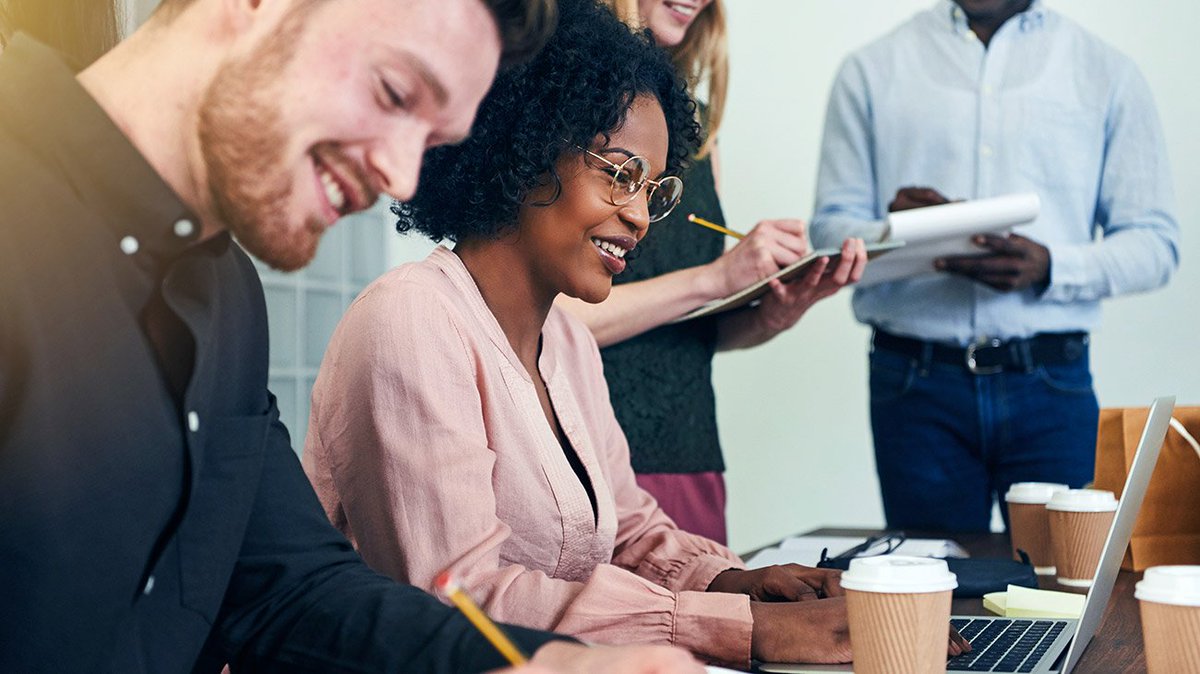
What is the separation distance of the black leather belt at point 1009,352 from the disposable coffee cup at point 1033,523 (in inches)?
29.8

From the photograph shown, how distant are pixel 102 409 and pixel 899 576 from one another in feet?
1.82

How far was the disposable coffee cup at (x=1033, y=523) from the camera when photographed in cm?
155

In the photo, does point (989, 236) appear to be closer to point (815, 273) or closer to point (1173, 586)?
point (815, 273)

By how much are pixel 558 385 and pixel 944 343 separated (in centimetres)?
119

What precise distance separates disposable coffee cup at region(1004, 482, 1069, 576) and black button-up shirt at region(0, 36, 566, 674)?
93 cm

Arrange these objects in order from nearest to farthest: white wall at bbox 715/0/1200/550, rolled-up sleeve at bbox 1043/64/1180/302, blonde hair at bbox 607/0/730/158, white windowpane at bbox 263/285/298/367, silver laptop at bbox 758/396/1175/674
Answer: silver laptop at bbox 758/396/1175/674, blonde hair at bbox 607/0/730/158, rolled-up sleeve at bbox 1043/64/1180/302, white windowpane at bbox 263/285/298/367, white wall at bbox 715/0/1200/550

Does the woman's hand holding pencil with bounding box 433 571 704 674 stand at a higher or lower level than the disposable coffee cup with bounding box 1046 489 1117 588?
higher

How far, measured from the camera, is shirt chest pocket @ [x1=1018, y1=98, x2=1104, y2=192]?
2504mm

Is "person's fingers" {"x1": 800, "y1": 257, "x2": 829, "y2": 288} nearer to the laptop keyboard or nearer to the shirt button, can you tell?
the laptop keyboard

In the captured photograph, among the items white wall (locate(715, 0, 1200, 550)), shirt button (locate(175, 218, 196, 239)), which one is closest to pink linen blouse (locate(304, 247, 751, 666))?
shirt button (locate(175, 218, 196, 239))

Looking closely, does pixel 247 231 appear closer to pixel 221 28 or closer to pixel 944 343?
pixel 221 28

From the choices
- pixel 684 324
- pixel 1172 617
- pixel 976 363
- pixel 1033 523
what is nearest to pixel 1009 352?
pixel 976 363

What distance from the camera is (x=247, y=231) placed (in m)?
0.77

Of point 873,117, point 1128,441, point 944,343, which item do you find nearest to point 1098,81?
point 873,117
